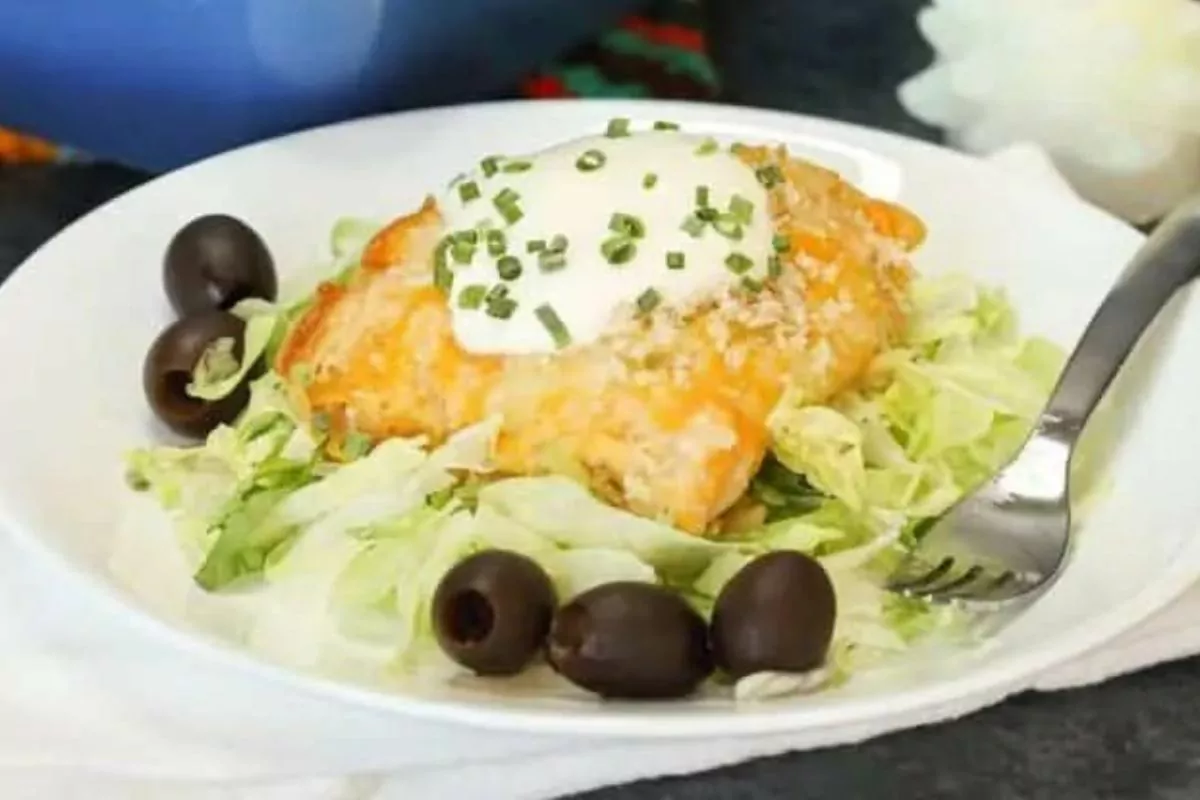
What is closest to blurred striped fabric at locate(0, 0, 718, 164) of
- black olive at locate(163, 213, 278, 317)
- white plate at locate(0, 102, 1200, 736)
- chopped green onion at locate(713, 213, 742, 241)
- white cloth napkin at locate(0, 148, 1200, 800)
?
white plate at locate(0, 102, 1200, 736)

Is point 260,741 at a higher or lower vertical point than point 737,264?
lower

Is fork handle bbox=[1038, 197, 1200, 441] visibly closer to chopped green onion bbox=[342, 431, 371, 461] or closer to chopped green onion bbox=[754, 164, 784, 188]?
chopped green onion bbox=[754, 164, 784, 188]

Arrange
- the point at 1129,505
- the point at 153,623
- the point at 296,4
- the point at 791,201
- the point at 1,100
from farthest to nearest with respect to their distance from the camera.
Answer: the point at 1,100 → the point at 296,4 → the point at 791,201 → the point at 1129,505 → the point at 153,623

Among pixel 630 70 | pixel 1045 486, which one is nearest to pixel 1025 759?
pixel 1045 486

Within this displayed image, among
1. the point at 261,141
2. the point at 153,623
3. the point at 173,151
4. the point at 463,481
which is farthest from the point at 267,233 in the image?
the point at 153,623

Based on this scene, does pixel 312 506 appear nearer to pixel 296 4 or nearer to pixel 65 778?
pixel 65 778

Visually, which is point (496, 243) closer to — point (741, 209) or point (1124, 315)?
point (741, 209)
